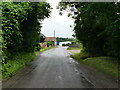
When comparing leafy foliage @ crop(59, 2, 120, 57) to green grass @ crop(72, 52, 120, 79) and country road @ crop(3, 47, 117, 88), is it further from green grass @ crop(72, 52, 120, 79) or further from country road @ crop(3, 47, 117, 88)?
country road @ crop(3, 47, 117, 88)

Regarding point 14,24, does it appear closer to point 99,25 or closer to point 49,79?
point 49,79

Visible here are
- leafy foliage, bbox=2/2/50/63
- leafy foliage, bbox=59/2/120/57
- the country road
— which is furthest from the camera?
leafy foliage, bbox=2/2/50/63

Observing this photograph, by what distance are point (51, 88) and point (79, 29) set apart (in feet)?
37.0

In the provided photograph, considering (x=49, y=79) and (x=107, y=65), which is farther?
(x=107, y=65)

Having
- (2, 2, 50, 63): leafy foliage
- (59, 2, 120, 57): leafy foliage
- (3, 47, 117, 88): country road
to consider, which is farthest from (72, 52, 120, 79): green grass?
(2, 2, 50, 63): leafy foliage

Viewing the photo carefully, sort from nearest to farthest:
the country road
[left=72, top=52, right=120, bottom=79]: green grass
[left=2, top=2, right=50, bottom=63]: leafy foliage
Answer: the country road < [left=2, top=2, right=50, bottom=63]: leafy foliage < [left=72, top=52, right=120, bottom=79]: green grass

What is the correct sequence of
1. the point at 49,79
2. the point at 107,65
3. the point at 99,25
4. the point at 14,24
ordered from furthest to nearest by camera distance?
the point at 99,25 < the point at 107,65 < the point at 14,24 < the point at 49,79

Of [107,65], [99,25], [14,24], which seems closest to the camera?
[14,24]

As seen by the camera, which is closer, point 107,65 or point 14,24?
point 14,24

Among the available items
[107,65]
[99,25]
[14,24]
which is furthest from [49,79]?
[99,25]

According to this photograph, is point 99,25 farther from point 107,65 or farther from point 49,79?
point 49,79

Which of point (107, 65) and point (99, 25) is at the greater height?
point (99, 25)

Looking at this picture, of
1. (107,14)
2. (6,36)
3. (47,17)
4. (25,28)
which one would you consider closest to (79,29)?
(47,17)

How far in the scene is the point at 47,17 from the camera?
57.0 feet
